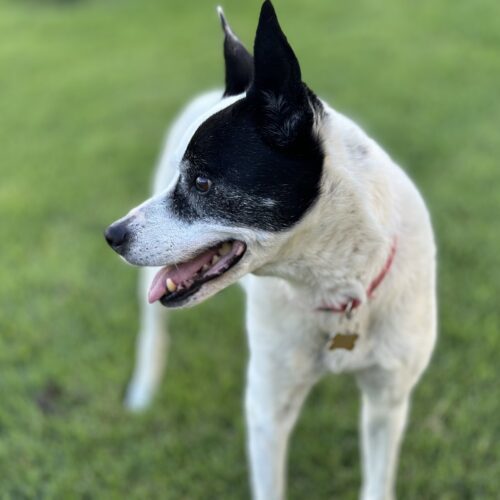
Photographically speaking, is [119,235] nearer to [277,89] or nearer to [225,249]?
[225,249]

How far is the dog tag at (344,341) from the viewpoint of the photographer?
1.91 metres

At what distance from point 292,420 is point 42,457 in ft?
4.26

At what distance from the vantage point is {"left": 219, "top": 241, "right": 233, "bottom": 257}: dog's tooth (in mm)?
1757

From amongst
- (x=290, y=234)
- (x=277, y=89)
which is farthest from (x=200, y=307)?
(x=277, y=89)

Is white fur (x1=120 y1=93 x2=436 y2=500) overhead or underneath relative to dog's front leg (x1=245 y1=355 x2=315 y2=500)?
overhead

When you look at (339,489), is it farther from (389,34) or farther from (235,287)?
(389,34)

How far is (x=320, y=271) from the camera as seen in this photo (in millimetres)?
1776

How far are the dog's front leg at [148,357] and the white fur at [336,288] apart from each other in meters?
0.95

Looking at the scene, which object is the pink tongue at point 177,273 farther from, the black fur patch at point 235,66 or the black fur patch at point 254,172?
the black fur patch at point 235,66

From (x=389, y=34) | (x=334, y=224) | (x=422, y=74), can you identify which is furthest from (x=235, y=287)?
(x=389, y=34)

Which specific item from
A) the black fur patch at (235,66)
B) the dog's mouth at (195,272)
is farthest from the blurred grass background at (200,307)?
the black fur patch at (235,66)

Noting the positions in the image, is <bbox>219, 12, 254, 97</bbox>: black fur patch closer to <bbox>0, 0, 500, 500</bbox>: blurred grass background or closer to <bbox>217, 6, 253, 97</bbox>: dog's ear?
<bbox>217, 6, 253, 97</bbox>: dog's ear

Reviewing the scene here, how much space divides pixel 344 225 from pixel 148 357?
1782 millimetres

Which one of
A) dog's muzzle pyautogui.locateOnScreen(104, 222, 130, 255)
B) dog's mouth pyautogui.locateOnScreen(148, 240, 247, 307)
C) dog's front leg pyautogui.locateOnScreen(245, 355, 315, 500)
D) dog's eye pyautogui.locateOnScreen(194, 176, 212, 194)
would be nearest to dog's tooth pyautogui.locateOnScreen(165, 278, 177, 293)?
dog's mouth pyautogui.locateOnScreen(148, 240, 247, 307)
